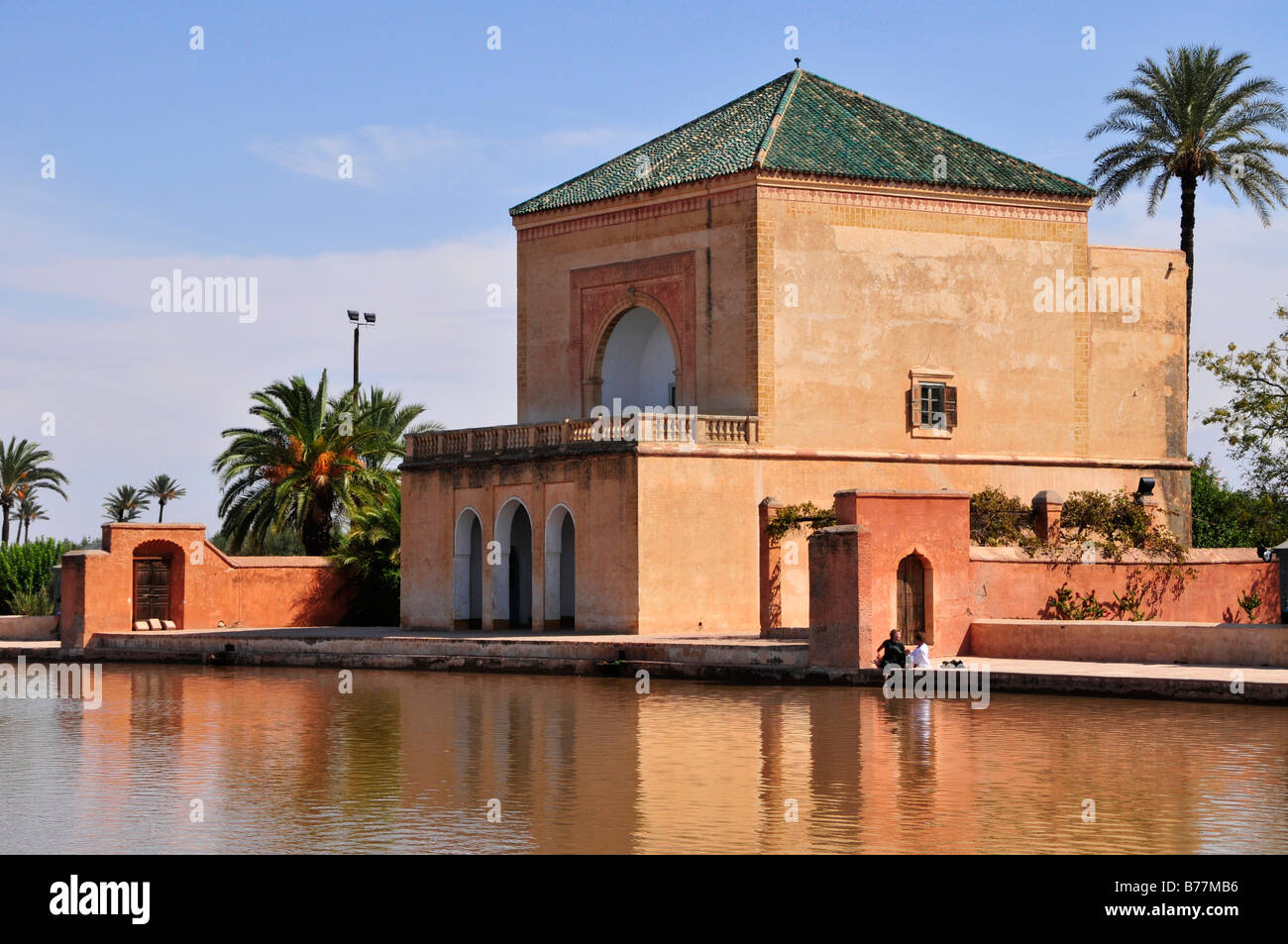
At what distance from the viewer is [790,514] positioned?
29.5m

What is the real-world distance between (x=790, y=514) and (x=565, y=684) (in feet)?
19.4

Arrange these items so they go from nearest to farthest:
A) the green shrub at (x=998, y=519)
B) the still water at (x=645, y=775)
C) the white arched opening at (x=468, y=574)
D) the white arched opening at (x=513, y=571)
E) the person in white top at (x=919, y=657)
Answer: the still water at (x=645, y=775) → the person in white top at (x=919, y=657) → the green shrub at (x=998, y=519) → the white arched opening at (x=513, y=571) → the white arched opening at (x=468, y=574)

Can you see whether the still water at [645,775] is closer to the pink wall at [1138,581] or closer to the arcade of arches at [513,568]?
the pink wall at [1138,581]

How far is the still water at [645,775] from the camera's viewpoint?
12477mm

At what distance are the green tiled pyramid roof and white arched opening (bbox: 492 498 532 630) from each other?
6.12m

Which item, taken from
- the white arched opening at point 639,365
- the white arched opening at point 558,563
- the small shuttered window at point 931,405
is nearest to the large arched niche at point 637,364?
the white arched opening at point 639,365

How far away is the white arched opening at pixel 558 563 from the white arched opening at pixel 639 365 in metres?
3.29

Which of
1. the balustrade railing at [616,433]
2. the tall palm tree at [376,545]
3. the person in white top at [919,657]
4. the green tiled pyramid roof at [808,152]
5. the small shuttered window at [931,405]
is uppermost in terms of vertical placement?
the green tiled pyramid roof at [808,152]

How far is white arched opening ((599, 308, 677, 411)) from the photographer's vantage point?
113 ft

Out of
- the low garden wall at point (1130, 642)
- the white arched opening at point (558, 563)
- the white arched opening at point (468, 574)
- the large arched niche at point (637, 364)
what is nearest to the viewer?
the low garden wall at point (1130, 642)

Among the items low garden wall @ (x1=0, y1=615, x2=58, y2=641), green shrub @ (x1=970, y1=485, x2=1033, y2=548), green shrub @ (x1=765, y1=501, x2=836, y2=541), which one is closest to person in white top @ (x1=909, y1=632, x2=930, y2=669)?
green shrub @ (x1=765, y1=501, x2=836, y2=541)

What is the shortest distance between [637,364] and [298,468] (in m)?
8.59

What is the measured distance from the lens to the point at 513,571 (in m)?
34.5
